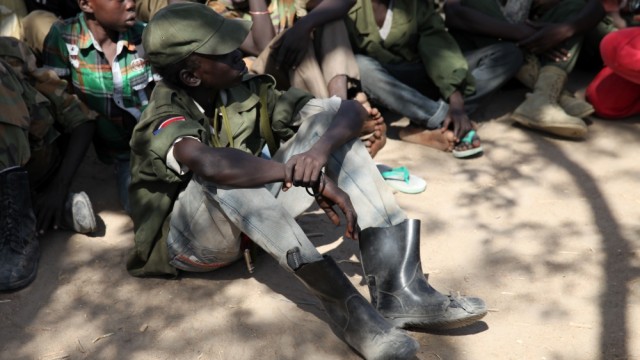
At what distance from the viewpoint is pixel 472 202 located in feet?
13.1

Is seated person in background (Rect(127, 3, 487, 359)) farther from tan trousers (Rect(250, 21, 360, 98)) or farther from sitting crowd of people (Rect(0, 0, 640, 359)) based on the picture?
tan trousers (Rect(250, 21, 360, 98))

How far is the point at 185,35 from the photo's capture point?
9.84 feet

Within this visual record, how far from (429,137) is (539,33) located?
42.7 inches

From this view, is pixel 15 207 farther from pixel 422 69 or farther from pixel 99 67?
pixel 422 69

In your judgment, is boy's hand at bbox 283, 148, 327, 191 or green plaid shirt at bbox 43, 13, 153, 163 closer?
boy's hand at bbox 283, 148, 327, 191

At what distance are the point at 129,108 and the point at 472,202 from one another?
6.11 feet

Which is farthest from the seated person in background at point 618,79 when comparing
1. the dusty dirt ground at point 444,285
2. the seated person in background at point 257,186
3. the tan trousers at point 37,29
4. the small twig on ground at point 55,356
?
the small twig on ground at point 55,356

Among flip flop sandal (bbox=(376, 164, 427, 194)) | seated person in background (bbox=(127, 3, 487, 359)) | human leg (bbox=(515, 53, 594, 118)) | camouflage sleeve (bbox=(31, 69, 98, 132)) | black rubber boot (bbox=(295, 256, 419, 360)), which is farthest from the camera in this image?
human leg (bbox=(515, 53, 594, 118))

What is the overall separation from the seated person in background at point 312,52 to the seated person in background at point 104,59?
29.7 inches

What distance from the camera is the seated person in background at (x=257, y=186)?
9.31 ft

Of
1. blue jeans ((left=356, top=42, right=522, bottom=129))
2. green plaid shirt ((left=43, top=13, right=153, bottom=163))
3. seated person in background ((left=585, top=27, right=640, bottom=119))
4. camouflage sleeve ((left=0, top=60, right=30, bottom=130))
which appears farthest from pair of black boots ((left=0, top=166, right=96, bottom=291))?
seated person in background ((left=585, top=27, right=640, bottom=119))

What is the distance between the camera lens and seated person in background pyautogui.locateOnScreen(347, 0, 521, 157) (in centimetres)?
459

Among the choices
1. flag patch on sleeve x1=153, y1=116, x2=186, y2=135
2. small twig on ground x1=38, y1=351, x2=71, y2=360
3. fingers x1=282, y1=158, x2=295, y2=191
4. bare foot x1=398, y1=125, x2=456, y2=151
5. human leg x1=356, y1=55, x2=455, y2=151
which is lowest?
small twig on ground x1=38, y1=351, x2=71, y2=360

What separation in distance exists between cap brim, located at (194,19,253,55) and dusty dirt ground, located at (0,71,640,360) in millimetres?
1028
